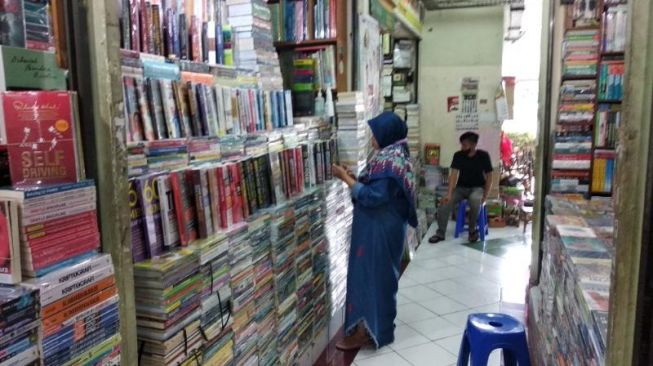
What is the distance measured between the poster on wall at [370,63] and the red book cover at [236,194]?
1.76 m

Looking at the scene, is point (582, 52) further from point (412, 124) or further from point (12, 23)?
point (412, 124)

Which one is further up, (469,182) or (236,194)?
(236,194)

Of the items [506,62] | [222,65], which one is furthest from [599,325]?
[506,62]

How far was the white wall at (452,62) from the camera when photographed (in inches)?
277

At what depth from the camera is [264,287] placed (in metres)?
2.45

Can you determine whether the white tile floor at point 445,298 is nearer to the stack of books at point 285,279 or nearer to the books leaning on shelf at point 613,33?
the stack of books at point 285,279

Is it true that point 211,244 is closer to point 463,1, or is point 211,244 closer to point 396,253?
point 396,253

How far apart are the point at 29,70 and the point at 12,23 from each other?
103mm

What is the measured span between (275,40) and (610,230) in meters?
2.49

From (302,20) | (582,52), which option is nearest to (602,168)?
(582,52)

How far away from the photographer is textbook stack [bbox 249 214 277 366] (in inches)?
92.7

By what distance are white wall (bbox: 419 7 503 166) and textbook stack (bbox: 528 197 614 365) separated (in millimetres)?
5030

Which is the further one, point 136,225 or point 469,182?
point 469,182

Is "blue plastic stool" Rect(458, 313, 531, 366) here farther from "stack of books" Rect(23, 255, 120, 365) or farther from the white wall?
the white wall
